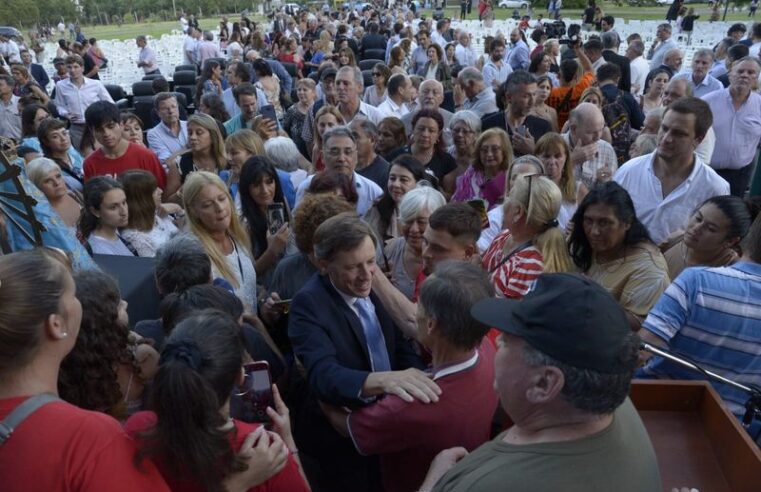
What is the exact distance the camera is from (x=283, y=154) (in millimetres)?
4746

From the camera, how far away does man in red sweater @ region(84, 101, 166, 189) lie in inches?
190

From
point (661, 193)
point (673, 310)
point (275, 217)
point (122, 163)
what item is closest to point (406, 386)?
point (673, 310)

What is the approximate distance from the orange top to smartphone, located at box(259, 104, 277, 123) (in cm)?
313

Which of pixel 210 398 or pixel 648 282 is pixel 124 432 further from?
pixel 648 282

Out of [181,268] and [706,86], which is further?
[706,86]

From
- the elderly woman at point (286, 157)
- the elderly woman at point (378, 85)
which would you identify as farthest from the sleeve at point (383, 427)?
the elderly woman at point (378, 85)

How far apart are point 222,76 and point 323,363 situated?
8.47 meters

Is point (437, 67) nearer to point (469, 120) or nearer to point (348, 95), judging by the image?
point (348, 95)

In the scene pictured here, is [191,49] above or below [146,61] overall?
above

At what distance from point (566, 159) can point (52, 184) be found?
370cm

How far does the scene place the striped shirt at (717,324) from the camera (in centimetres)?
201

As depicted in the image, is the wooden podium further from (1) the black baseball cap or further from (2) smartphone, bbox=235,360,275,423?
(2) smartphone, bbox=235,360,275,423

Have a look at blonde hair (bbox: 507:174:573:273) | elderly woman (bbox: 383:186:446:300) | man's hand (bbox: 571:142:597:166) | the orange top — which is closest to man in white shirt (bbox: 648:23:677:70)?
the orange top

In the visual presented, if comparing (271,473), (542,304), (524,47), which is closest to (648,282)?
(542,304)
